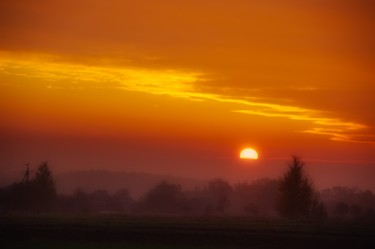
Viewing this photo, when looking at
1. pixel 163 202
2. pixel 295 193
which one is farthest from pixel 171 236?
pixel 163 202

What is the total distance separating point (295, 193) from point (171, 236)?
38.6 metres

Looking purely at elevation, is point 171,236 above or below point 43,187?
below

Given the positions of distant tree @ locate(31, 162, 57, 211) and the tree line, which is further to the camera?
distant tree @ locate(31, 162, 57, 211)

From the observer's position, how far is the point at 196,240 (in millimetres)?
43406

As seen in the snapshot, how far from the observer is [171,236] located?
45.3 metres

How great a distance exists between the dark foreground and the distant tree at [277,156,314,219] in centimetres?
2595

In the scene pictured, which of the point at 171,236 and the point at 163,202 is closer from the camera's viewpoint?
the point at 171,236

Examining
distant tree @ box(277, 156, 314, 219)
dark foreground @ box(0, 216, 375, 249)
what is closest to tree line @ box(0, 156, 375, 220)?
distant tree @ box(277, 156, 314, 219)

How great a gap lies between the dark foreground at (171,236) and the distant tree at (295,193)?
85.1 ft

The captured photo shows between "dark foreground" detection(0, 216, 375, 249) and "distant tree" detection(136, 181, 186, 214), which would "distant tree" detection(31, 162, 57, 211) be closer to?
"distant tree" detection(136, 181, 186, 214)

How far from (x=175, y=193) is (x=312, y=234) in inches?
2930

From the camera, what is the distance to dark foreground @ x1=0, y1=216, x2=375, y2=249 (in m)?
40.3

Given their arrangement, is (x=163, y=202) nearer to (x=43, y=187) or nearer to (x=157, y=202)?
(x=157, y=202)

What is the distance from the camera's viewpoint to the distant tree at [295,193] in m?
80.8
